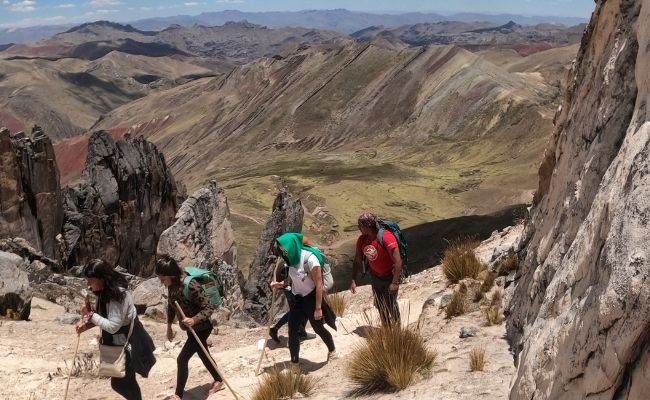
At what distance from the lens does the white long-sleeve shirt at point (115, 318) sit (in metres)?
5.76

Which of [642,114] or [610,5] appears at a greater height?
[610,5]

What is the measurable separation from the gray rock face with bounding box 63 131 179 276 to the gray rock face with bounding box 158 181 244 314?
9.14 m

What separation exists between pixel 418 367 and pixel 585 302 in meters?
2.49

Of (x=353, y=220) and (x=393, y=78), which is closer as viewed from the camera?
(x=353, y=220)

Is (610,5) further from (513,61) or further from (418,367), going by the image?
(513,61)

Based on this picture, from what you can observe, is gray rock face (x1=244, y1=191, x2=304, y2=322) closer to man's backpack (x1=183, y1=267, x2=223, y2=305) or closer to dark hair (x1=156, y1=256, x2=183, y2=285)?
man's backpack (x1=183, y1=267, x2=223, y2=305)

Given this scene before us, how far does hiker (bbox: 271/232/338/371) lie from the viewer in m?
6.99

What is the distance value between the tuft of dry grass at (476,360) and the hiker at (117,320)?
3.24 metres

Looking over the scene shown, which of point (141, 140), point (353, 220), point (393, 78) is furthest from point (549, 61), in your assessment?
point (141, 140)

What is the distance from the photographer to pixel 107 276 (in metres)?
5.71

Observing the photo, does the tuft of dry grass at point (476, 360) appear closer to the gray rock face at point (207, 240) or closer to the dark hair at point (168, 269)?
the dark hair at point (168, 269)

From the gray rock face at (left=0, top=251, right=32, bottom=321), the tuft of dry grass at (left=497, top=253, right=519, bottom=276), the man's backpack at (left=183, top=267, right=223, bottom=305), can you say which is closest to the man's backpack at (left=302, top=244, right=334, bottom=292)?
the man's backpack at (left=183, top=267, right=223, bottom=305)

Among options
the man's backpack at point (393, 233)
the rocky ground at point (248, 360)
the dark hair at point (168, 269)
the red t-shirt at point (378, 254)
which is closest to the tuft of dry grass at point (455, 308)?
the rocky ground at point (248, 360)

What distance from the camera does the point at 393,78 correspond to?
349 ft
